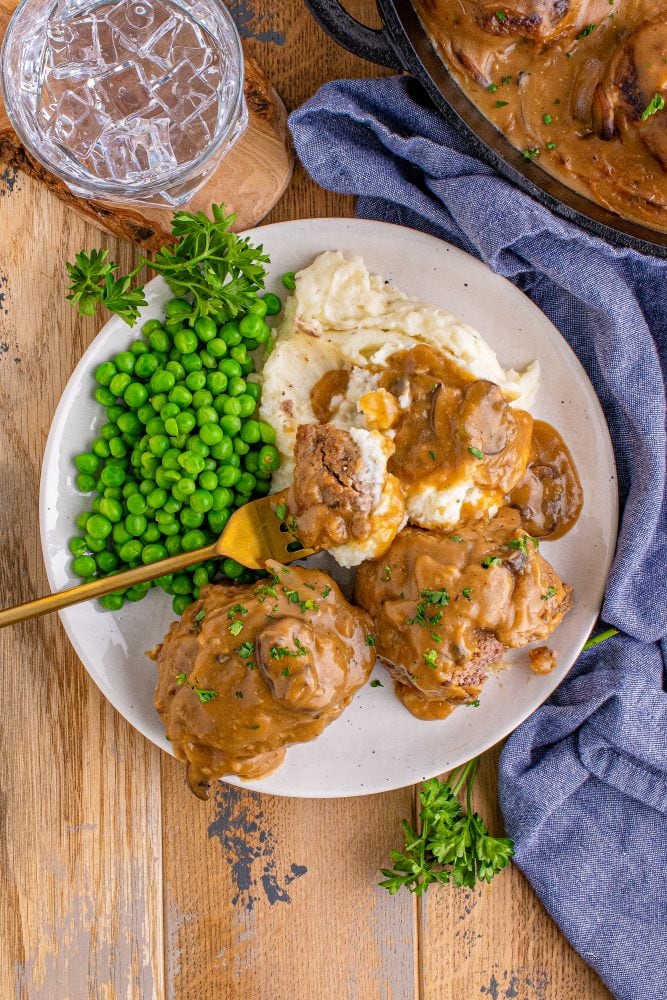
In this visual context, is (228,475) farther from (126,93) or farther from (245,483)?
(126,93)

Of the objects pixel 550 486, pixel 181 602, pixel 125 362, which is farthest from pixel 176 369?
pixel 550 486

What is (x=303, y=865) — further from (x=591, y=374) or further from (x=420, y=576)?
(x=591, y=374)

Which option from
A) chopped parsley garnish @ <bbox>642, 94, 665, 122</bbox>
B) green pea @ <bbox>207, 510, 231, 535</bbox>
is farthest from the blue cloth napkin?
green pea @ <bbox>207, 510, 231, 535</bbox>

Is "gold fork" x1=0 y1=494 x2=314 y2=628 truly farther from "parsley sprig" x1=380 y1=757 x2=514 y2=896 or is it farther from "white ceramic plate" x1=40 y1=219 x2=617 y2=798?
"parsley sprig" x1=380 y1=757 x2=514 y2=896

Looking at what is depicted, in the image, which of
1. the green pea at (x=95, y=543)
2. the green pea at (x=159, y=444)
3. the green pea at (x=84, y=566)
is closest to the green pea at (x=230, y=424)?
the green pea at (x=159, y=444)

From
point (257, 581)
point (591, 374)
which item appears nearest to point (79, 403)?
point (257, 581)
